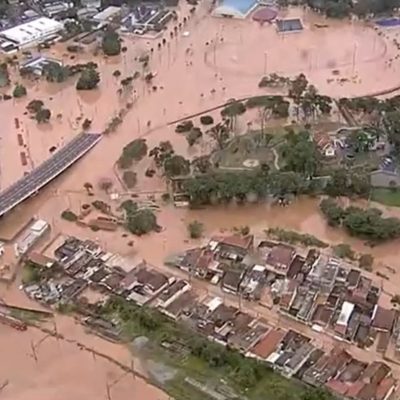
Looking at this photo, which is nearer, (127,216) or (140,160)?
(127,216)

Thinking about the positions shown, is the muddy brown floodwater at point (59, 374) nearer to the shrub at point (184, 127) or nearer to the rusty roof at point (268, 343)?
the rusty roof at point (268, 343)

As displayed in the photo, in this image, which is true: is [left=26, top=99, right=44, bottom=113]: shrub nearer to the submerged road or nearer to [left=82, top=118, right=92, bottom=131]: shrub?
[left=82, top=118, right=92, bottom=131]: shrub

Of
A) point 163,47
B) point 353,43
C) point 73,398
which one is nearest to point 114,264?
point 73,398

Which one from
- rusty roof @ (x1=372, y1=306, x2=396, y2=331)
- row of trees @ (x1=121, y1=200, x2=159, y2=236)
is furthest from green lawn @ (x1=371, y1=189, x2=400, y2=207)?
row of trees @ (x1=121, y1=200, x2=159, y2=236)

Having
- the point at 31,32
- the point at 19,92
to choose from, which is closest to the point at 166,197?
the point at 19,92

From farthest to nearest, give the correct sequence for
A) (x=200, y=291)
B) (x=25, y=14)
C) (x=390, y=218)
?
(x=25, y=14), (x=390, y=218), (x=200, y=291)

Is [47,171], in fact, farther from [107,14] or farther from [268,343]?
[107,14]

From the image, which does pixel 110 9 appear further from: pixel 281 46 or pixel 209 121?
pixel 209 121
